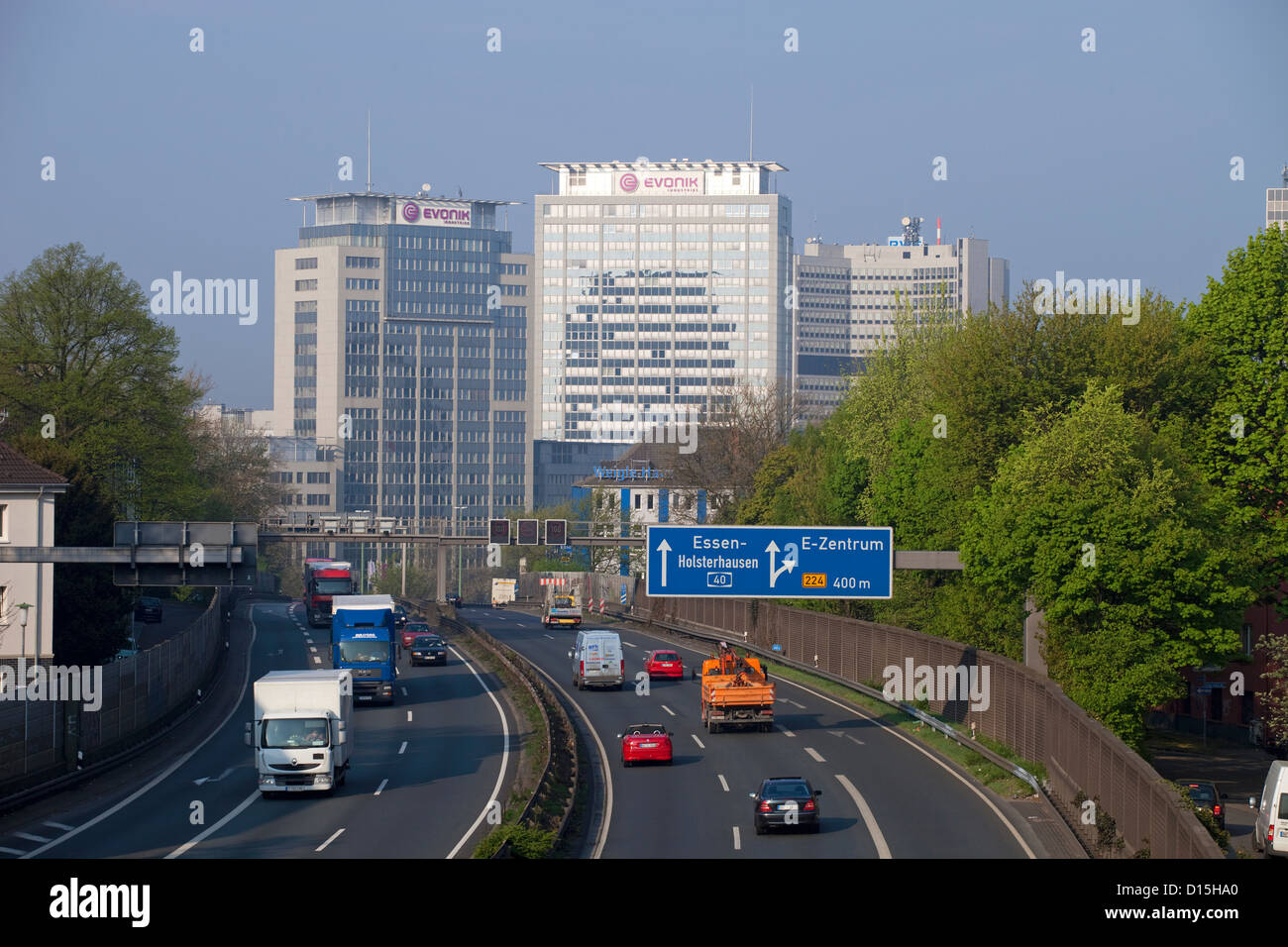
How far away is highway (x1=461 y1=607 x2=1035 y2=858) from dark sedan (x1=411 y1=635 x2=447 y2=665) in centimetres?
1545

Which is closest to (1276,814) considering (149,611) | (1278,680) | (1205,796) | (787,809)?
(1205,796)

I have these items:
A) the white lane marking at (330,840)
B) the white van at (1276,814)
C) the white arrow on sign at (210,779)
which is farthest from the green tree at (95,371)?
the white van at (1276,814)

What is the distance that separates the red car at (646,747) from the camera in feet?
140

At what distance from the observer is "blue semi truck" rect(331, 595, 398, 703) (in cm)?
5869

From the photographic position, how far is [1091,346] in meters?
58.6

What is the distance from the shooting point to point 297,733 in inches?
1531

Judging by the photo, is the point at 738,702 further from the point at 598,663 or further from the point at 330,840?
the point at 330,840

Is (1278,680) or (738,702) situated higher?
(1278,680)

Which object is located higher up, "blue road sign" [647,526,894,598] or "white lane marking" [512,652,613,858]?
"blue road sign" [647,526,894,598]

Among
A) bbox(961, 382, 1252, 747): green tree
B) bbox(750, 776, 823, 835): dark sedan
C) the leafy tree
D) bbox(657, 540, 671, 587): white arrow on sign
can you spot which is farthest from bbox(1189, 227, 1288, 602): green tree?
bbox(750, 776, 823, 835): dark sedan

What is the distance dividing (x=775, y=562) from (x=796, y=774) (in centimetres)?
694

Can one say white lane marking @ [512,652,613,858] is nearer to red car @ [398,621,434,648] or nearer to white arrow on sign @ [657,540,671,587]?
white arrow on sign @ [657,540,671,587]

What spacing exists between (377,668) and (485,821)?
2644 centimetres
